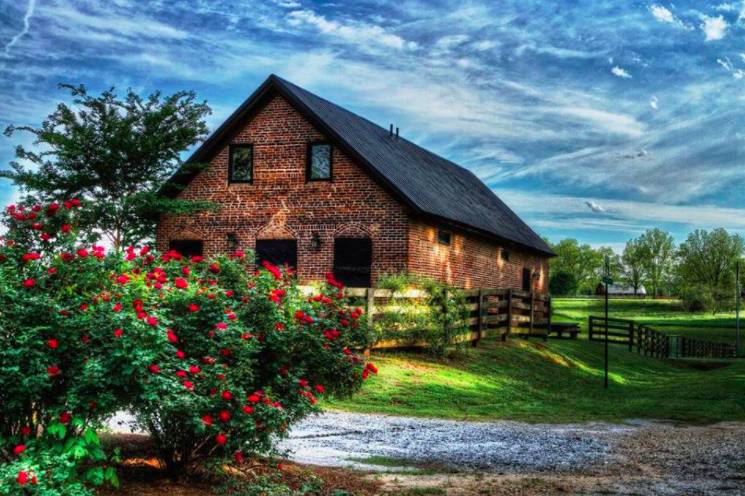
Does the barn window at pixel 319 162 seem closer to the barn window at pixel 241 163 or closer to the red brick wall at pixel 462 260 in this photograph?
the barn window at pixel 241 163

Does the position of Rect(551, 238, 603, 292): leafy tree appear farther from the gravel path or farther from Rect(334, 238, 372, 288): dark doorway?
the gravel path

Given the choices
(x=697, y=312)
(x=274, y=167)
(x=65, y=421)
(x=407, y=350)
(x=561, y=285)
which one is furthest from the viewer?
(x=561, y=285)

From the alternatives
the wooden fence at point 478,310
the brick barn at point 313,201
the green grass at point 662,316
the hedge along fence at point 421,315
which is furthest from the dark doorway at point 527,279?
the green grass at point 662,316

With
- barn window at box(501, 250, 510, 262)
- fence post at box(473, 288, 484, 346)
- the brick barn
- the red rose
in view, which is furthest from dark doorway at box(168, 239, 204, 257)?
the red rose

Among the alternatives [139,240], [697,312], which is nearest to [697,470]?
[139,240]

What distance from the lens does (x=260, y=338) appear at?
26.1ft

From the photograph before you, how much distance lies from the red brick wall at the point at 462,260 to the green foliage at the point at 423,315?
3.12 meters

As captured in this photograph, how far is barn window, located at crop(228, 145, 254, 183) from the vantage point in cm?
2662

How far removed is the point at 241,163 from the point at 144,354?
20833mm

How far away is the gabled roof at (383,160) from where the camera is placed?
2459 centimetres

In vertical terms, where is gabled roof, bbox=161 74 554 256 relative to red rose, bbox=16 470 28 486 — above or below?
above

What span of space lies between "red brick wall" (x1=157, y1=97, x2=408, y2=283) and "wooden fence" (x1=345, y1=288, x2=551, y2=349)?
2588 millimetres

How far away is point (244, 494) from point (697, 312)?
80.0m

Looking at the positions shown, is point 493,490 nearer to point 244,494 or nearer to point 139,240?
point 244,494
